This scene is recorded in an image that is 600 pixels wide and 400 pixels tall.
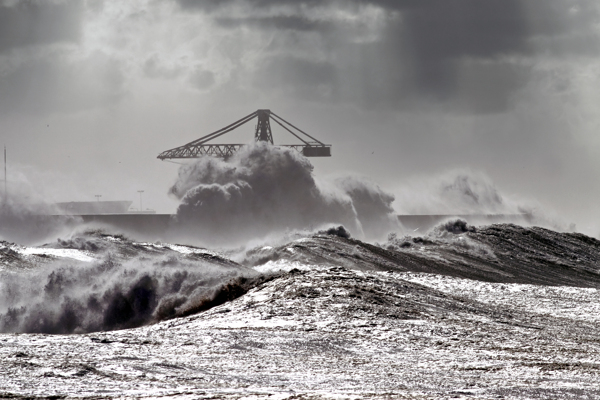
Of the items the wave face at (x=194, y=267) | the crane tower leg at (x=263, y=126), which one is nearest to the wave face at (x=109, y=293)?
the wave face at (x=194, y=267)

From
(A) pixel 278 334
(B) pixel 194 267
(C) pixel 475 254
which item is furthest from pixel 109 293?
(C) pixel 475 254

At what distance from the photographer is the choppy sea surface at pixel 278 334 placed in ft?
22.8

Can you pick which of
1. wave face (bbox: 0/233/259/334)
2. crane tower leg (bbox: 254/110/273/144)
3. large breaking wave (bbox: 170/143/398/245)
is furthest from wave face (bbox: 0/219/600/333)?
crane tower leg (bbox: 254/110/273/144)

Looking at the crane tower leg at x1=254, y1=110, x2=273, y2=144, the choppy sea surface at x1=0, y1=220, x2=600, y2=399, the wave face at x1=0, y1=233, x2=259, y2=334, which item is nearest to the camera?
the choppy sea surface at x1=0, y1=220, x2=600, y2=399

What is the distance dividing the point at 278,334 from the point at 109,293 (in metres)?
7.01

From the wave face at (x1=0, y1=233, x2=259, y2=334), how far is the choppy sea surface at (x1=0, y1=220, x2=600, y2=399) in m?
0.04

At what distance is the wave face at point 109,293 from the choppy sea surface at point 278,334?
4cm

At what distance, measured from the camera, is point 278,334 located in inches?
401

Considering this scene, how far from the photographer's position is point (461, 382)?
742 cm

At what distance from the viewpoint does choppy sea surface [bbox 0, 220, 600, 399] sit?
22.8 feet

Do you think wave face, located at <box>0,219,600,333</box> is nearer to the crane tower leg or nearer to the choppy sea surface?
the choppy sea surface

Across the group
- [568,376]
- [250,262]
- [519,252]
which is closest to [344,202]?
[519,252]

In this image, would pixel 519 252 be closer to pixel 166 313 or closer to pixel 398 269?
pixel 398 269

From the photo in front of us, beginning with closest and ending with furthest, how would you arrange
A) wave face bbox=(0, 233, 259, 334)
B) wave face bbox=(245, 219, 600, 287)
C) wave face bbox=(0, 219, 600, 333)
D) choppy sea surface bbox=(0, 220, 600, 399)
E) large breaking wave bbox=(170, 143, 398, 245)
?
1. choppy sea surface bbox=(0, 220, 600, 399)
2. wave face bbox=(0, 233, 259, 334)
3. wave face bbox=(0, 219, 600, 333)
4. wave face bbox=(245, 219, 600, 287)
5. large breaking wave bbox=(170, 143, 398, 245)
